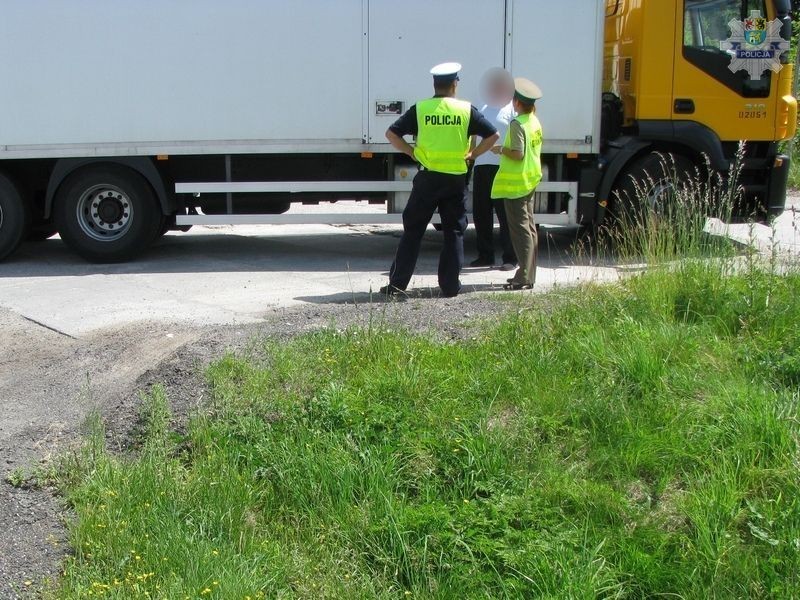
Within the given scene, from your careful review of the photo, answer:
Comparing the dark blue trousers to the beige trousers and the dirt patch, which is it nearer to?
the dirt patch

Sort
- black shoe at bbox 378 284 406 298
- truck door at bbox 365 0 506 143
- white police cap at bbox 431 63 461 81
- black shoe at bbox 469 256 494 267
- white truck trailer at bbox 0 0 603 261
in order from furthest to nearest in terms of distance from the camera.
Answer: black shoe at bbox 469 256 494 267
truck door at bbox 365 0 506 143
white truck trailer at bbox 0 0 603 261
black shoe at bbox 378 284 406 298
white police cap at bbox 431 63 461 81

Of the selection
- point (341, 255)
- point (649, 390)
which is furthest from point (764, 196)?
point (649, 390)

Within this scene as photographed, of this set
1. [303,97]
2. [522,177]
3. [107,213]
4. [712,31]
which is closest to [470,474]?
[522,177]

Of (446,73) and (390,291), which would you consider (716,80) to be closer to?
(446,73)

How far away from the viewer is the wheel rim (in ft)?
33.3

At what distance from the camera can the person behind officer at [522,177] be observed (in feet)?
27.4

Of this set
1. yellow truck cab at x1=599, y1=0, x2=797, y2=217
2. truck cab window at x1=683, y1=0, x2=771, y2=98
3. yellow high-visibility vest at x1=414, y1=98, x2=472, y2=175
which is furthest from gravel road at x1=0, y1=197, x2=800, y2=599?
truck cab window at x1=683, y1=0, x2=771, y2=98

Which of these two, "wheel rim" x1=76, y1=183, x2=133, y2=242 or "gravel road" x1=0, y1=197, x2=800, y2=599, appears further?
"wheel rim" x1=76, y1=183, x2=133, y2=242

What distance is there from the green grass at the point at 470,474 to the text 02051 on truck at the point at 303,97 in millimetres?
4521

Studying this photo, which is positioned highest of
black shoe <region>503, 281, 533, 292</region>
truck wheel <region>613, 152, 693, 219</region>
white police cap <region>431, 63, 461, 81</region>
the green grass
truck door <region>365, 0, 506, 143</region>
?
truck door <region>365, 0, 506, 143</region>

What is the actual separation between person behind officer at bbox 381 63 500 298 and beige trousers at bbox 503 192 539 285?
0.59 m

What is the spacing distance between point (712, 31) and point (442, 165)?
3818 millimetres

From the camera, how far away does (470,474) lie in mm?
4555

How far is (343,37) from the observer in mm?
9797
